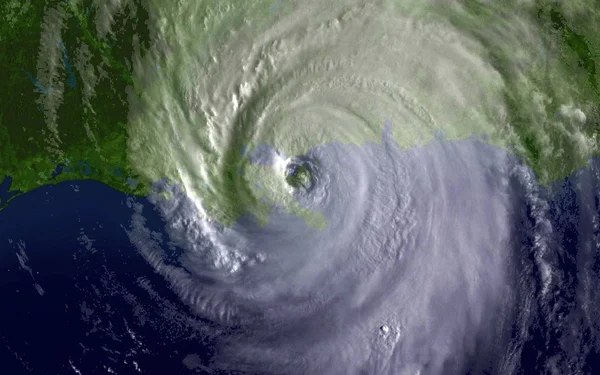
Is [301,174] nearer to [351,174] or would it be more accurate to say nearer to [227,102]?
[351,174]

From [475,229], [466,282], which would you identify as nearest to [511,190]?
[475,229]

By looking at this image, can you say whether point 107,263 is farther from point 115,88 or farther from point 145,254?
point 115,88

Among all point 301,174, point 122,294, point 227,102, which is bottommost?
point 122,294

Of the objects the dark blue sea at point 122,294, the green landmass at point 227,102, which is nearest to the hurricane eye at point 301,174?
the green landmass at point 227,102

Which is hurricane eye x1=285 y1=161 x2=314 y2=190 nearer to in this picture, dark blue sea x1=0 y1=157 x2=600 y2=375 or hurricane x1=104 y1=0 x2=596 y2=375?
hurricane x1=104 y1=0 x2=596 y2=375

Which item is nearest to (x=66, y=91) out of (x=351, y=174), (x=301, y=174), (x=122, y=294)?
(x=122, y=294)

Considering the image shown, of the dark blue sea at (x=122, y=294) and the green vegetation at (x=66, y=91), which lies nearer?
the dark blue sea at (x=122, y=294)

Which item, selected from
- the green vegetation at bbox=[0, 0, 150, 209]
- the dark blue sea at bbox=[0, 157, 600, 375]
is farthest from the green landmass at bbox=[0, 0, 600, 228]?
the dark blue sea at bbox=[0, 157, 600, 375]

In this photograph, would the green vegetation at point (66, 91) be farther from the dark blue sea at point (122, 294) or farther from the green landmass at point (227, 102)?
the dark blue sea at point (122, 294)
